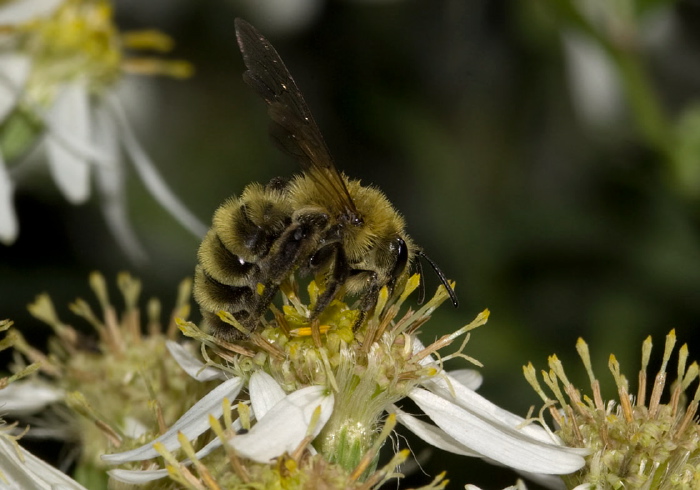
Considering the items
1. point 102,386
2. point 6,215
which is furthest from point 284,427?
point 6,215

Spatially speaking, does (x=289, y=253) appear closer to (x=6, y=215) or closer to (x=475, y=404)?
(x=475, y=404)

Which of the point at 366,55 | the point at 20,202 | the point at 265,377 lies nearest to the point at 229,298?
the point at 265,377

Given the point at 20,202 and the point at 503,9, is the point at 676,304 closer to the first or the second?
Result: the point at 503,9

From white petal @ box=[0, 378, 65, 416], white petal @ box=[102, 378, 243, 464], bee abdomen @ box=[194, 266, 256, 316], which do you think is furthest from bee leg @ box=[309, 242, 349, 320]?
white petal @ box=[0, 378, 65, 416]

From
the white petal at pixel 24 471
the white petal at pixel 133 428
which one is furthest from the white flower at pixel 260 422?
the white petal at pixel 133 428

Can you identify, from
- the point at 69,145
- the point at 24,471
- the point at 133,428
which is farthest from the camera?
the point at 69,145

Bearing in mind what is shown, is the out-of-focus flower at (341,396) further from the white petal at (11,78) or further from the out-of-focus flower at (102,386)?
the white petal at (11,78)

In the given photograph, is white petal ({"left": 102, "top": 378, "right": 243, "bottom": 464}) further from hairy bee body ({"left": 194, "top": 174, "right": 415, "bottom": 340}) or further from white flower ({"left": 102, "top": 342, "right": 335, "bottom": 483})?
hairy bee body ({"left": 194, "top": 174, "right": 415, "bottom": 340})
